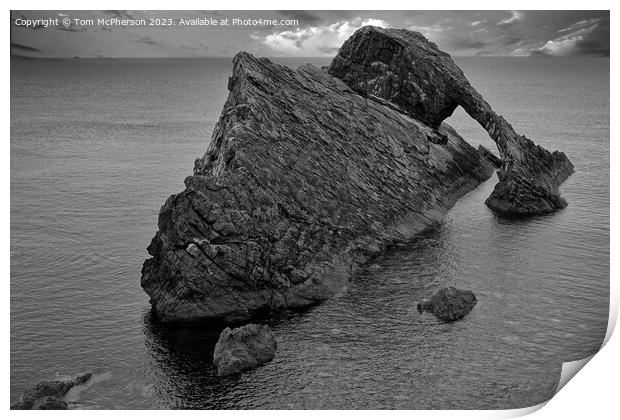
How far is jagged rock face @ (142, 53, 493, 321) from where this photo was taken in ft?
178

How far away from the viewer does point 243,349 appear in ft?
153

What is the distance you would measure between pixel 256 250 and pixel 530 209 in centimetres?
3647

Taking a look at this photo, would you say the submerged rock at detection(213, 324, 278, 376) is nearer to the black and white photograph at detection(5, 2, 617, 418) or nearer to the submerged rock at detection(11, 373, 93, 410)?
the black and white photograph at detection(5, 2, 617, 418)

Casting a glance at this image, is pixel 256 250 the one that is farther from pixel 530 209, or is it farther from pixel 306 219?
pixel 530 209

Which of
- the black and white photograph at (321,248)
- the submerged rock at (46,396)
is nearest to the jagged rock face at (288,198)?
the black and white photograph at (321,248)

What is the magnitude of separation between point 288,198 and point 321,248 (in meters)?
5.20

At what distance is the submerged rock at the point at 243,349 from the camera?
151 feet

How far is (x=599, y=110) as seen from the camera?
151375 millimetres

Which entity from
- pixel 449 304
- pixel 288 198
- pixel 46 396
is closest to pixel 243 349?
pixel 46 396

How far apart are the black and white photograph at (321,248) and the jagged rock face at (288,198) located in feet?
0.66

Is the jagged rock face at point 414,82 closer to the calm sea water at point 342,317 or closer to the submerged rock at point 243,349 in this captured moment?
the calm sea water at point 342,317

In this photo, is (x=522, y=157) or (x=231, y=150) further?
(x=522, y=157)
